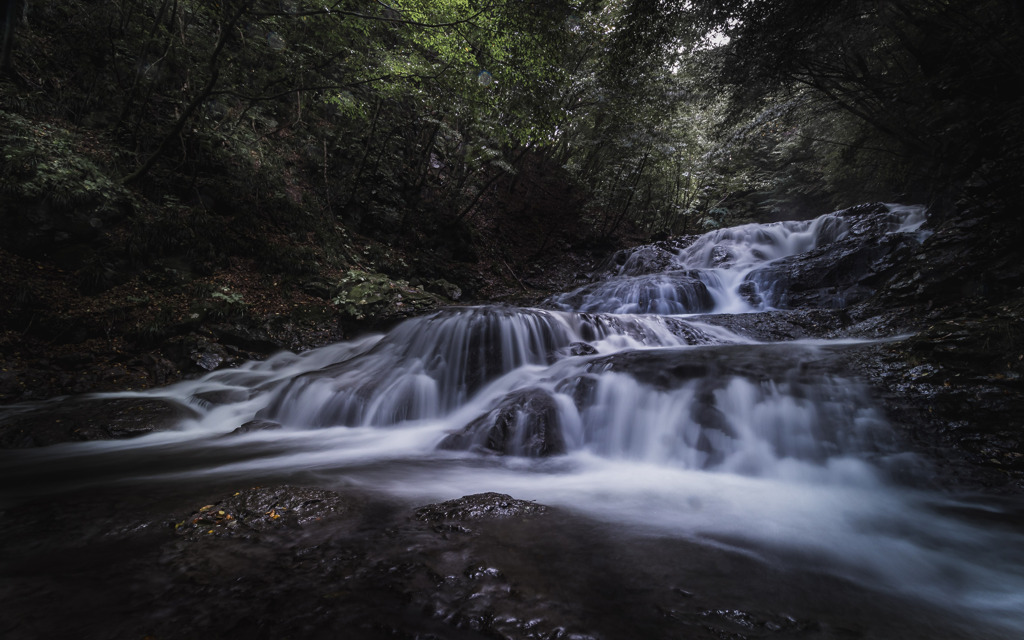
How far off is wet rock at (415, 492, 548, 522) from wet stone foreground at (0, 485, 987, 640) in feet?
0.04

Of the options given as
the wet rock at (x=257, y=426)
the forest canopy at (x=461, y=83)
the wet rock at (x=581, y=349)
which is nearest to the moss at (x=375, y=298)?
the forest canopy at (x=461, y=83)

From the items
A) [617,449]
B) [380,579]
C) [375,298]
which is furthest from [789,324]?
[375,298]

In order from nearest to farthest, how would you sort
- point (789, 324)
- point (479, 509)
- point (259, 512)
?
point (259, 512)
point (479, 509)
point (789, 324)

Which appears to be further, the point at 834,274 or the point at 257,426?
the point at 834,274

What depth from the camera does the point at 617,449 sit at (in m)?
4.23

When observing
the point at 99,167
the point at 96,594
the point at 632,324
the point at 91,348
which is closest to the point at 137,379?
the point at 91,348

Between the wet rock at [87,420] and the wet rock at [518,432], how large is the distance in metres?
3.24

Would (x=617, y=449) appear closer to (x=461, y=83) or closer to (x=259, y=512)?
(x=259, y=512)

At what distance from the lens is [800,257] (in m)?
9.59

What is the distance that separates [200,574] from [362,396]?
13.4 feet

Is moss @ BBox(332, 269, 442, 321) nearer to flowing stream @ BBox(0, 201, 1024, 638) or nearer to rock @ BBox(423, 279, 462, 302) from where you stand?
flowing stream @ BBox(0, 201, 1024, 638)

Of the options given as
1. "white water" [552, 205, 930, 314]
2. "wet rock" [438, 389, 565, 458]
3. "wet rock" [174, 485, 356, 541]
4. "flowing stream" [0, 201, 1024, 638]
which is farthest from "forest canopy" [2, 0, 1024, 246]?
"wet rock" [174, 485, 356, 541]

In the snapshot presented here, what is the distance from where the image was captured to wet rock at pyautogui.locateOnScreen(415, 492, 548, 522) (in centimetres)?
216

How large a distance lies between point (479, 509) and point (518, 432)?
78.0 inches
